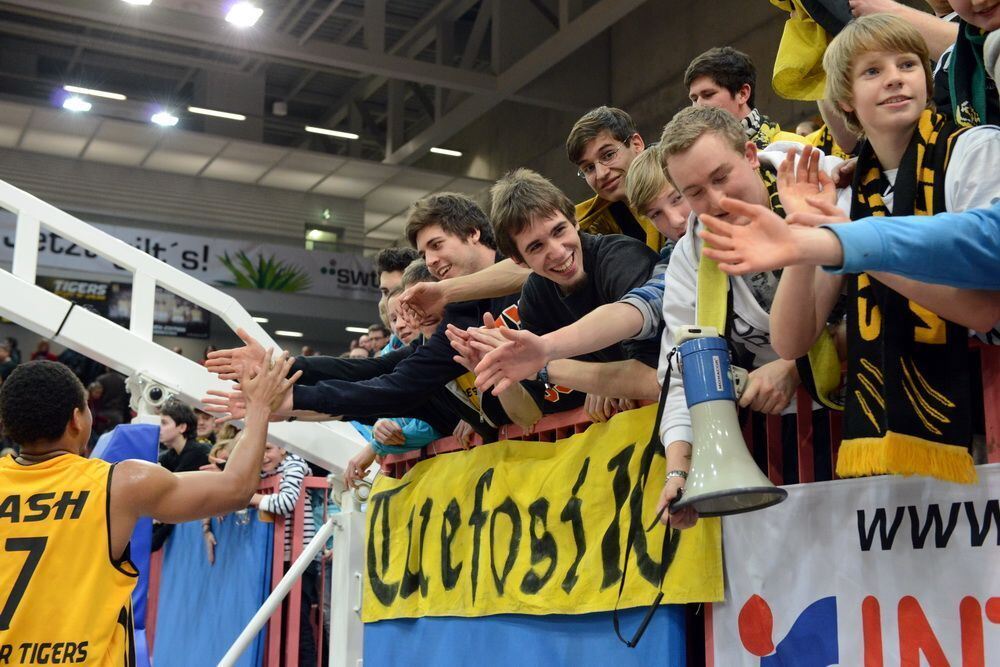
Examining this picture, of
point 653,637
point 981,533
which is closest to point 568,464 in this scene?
point 653,637

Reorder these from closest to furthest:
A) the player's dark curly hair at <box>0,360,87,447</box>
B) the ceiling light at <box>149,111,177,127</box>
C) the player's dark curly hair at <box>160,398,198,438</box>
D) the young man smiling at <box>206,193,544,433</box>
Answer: the player's dark curly hair at <box>0,360,87,447</box>
the young man smiling at <box>206,193,544,433</box>
the player's dark curly hair at <box>160,398,198,438</box>
the ceiling light at <box>149,111,177,127</box>

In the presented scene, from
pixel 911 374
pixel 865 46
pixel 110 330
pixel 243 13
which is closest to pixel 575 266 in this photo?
pixel 865 46

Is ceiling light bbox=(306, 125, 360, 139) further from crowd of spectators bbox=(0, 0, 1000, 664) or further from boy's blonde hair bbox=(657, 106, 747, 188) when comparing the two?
boy's blonde hair bbox=(657, 106, 747, 188)

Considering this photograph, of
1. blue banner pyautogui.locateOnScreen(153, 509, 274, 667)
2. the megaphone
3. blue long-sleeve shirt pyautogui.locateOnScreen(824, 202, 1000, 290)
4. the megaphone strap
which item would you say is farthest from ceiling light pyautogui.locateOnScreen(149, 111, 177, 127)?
blue long-sleeve shirt pyautogui.locateOnScreen(824, 202, 1000, 290)

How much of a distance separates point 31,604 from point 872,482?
8.41 ft

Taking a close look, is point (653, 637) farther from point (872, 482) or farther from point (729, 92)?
point (729, 92)

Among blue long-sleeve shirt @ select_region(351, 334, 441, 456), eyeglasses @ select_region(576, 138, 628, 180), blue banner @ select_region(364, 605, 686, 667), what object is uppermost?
eyeglasses @ select_region(576, 138, 628, 180)

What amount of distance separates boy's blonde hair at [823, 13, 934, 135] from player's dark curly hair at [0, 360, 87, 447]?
2.64 meters

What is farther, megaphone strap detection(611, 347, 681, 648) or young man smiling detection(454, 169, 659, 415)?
young man smiling detection(454, 169, 659, 415)

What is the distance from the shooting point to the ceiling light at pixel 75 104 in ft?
65.0

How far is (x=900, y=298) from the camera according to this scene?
2426 mm

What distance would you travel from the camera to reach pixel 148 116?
67.3ft

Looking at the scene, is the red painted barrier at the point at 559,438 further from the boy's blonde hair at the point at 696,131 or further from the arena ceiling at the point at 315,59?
the arena ceiling at the point at 315,59

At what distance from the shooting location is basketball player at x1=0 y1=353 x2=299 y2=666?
350cm
